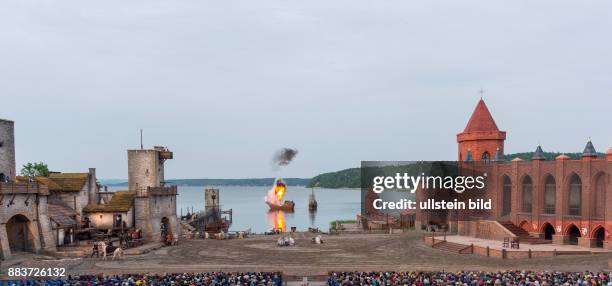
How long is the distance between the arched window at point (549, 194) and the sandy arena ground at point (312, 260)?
10472 mm

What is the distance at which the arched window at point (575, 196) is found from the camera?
5162 centimetres

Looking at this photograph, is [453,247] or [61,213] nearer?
[61,213]

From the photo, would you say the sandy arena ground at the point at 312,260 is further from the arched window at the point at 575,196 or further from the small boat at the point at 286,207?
the small boat at the point at 286,207

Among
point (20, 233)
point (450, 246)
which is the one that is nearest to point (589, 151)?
point (450, 246)

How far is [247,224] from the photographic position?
131000 millimetres

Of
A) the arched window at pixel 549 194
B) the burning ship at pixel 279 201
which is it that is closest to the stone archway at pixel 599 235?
the arched window at pixel 549 194

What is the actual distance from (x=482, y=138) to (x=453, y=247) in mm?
26139

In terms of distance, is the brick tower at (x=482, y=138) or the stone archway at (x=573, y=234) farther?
the brick tower at (x=482, y=138)

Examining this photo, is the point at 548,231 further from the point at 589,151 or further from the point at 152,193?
the point at 152,193

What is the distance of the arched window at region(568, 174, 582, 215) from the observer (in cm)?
5162

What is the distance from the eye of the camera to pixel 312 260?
144ft

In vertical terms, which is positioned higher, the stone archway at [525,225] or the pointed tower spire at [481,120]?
the pointed tower spire at [481,120]

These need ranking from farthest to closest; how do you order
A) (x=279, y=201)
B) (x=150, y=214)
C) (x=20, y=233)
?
1. (x=279, y=201)
2. (x=150, y=214)
3. (x=20, y=233)

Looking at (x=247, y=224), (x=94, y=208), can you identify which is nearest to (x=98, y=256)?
(x=94, y=208)
